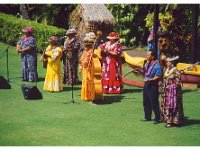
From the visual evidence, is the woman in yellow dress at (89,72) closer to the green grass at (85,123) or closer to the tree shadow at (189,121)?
the green grass at (85,123)

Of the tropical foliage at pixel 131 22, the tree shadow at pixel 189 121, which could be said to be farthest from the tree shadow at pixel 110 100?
the tropical foliage at pixel 131 22

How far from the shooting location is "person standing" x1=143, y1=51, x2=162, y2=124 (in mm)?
11055

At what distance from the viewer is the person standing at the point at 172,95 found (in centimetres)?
1095

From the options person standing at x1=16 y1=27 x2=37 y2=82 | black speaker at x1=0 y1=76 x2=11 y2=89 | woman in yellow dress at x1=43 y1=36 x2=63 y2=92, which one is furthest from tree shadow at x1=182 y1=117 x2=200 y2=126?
person standing at x1=16 y1=27 x2=37 y2=82

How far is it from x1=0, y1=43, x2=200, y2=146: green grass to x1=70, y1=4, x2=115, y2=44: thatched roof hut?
4685 mm

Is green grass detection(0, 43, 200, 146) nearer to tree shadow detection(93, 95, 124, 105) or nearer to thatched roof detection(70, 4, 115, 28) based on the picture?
tree shadow detection(93, 95, 124, 105)

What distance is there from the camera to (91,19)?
1867cm

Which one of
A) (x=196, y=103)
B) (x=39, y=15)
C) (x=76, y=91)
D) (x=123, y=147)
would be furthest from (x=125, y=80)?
(x=39, y=15)

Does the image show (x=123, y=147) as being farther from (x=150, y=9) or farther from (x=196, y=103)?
(x=150, y=9)

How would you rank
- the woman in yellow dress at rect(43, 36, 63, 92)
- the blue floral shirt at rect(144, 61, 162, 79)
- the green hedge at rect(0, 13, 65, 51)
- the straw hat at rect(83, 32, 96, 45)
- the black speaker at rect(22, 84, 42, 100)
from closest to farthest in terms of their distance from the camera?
the blue floral shirt at rect(144, 61, 162, 79)
the straw hat at rect(83, 32, 96, 45)
the black speaker at rect(22, 84, 42, 100)
the woman in yellow dress at rect(43, 36, 63, 92)
the green hedge at rect(0, 13, 65, 51)

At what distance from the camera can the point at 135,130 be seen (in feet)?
35.2

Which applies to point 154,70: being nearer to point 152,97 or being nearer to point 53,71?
point 152,97

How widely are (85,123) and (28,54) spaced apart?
16.8ft

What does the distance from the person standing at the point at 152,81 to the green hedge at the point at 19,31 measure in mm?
10153
